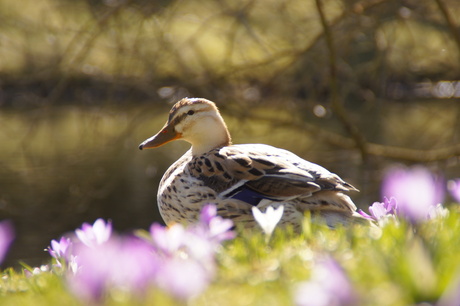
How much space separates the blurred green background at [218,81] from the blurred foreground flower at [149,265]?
457cm

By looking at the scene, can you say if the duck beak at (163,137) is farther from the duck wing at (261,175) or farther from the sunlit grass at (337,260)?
the sunlit grass at (337,260)

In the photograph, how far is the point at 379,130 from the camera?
547 inches

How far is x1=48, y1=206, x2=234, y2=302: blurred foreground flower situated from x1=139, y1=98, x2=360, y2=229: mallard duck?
6.39ft

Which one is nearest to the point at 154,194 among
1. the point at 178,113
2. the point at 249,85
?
the point at 249,85

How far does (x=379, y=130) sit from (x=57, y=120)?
7.88 meters

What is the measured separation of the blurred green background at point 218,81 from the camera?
8453 mm

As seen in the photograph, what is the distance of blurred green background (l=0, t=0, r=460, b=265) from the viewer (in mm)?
8453

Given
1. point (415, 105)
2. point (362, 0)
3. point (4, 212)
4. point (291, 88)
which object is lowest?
point (415, 105)

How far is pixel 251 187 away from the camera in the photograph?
485 cm

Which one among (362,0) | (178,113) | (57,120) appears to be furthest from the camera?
(57,120)

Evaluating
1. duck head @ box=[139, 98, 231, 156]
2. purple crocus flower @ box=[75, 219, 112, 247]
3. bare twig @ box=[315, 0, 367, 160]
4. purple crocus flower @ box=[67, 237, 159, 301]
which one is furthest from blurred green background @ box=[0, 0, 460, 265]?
purple crocus flower @ box=[67, 237, 159, 301]

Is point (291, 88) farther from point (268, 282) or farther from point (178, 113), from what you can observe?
point (268, 282)

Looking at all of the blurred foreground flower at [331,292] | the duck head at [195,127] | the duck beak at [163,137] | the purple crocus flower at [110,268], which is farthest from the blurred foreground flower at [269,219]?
the duck beak at [163,137]

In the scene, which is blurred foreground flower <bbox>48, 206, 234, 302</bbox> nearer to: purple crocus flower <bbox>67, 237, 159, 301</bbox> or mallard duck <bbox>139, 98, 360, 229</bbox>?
purple crocus flower <bbox>67, 237, 159, 301</bbox>
